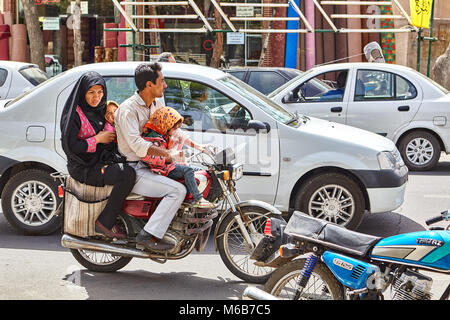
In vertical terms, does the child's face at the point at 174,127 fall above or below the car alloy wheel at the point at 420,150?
above

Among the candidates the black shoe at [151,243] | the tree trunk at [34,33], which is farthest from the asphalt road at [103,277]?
the tree trunk at [34,33]

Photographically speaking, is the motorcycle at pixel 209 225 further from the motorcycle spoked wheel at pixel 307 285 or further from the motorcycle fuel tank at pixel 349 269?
the motorcycle fuel tank at pixel 349 269

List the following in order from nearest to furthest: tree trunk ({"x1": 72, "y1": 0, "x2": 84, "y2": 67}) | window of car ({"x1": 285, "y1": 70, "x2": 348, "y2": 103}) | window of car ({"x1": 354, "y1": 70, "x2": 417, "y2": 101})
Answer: window of car ({"x1": 354, "y1": 70, "x2": 417, "y2": 101}) → window of car ({"x1": 285, "y1": 70, "x2": 348, "y2": 103}) → tree trunk ({"x1": 72, "y1": 0, "x2": 84, "y2": 67})

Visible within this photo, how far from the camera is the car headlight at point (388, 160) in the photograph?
7.23 metres

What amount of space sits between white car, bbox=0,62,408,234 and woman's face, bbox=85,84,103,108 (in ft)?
4.63

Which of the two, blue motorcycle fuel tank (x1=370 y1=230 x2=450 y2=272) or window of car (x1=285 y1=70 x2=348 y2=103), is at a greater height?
window of car (x1=285 y1=70 x2=348 y2=103)

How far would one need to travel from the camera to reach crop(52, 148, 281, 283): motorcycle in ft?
19.0

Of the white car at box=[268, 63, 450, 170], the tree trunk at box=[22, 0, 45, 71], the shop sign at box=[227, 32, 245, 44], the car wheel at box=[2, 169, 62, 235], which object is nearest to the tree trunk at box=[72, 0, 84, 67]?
the tree trunk at box=[22, 0, 45, 71]

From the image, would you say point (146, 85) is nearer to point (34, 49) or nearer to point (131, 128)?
point (131, 128)

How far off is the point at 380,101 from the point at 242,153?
4.85 meters

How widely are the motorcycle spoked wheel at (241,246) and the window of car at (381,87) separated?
579 centimetres

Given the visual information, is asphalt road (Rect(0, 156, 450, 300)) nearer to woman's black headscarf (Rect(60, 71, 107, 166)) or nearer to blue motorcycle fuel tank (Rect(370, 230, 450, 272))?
woman's black headscarf (Rect(60, 71, 107, 166))

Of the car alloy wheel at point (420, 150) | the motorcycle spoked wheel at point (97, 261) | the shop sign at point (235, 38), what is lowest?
the motorcycle spoked wheel at point (97, 261)
